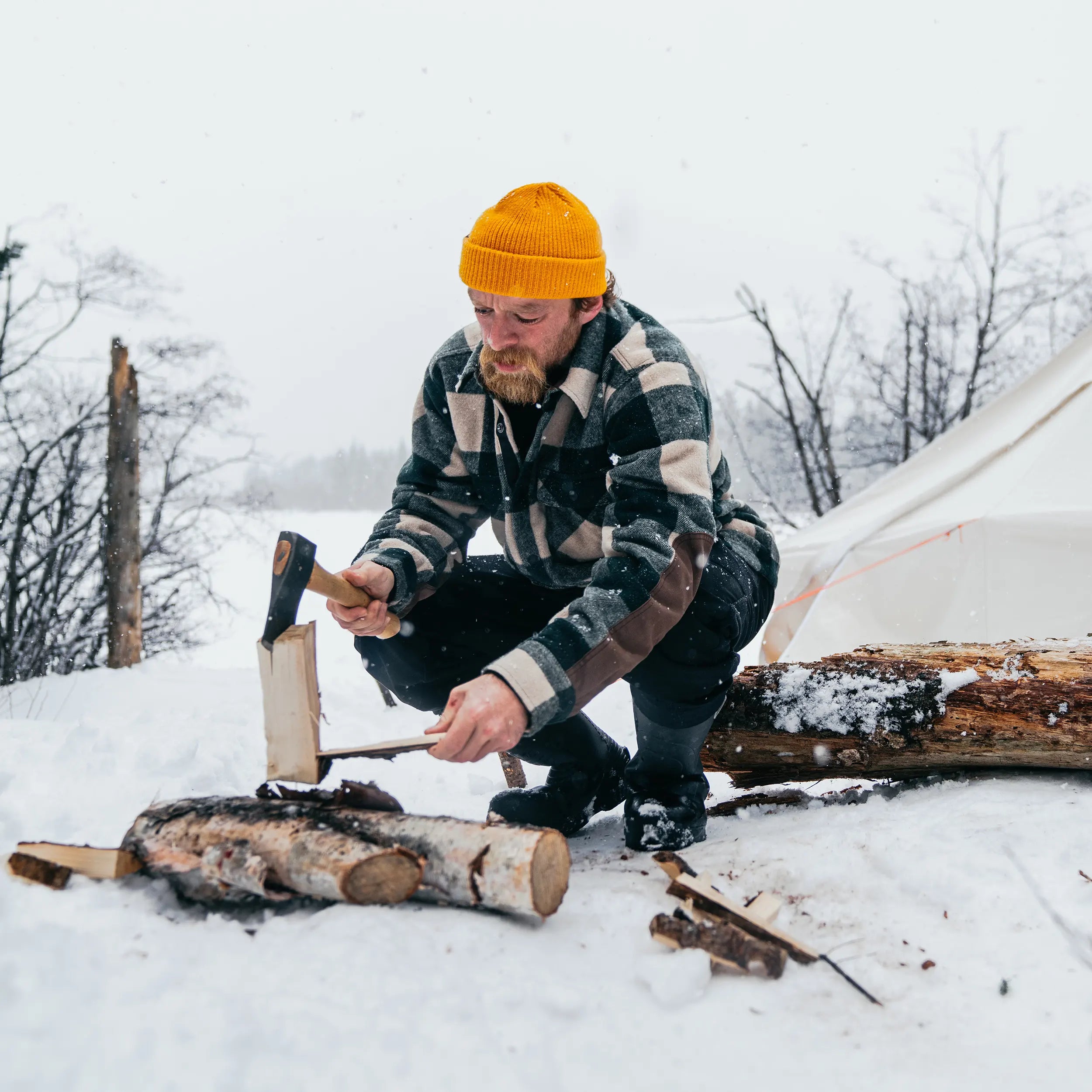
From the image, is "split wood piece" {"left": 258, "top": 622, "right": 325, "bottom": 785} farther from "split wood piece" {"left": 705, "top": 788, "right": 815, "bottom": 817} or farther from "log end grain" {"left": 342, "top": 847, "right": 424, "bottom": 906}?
"split wood piece" {"left": 705, "top": 788, "right": 815, "bottom": 817}

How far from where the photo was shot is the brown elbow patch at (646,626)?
1575 mm

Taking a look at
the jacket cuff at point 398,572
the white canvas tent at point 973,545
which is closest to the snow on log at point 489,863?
the jacket cuff at point 398,572

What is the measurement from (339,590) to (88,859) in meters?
0.69

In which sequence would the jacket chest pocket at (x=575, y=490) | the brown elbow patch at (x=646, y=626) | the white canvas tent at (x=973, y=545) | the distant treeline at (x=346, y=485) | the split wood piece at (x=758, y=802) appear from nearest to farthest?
1. the brown elbow patch at (x=646, y=626)
2. the jacket chest pocket at (x=575, y=490)
3. the split wood piece at (x=758, y=802)
4. the white canvas tent at (x=973, y=545)
5. the distant treeline at (x=346, y=485)

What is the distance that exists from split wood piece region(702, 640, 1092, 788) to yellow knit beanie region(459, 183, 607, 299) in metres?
1.16

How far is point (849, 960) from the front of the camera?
1.33m

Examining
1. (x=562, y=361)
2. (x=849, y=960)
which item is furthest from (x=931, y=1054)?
(x=562, y=361)

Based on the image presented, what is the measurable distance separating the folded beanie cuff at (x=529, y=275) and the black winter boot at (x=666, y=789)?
3.34 feet

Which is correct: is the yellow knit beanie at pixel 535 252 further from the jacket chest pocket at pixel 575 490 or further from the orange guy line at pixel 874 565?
the orange guy line at pixel 874 565

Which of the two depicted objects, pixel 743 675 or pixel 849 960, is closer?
pixel 849 960

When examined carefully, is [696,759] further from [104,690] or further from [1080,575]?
[104,690]

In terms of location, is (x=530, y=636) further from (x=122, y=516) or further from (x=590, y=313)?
(x=122, y=516)

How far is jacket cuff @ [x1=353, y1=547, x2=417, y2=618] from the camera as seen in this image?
6.64ft

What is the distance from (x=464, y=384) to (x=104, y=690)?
224 inches
